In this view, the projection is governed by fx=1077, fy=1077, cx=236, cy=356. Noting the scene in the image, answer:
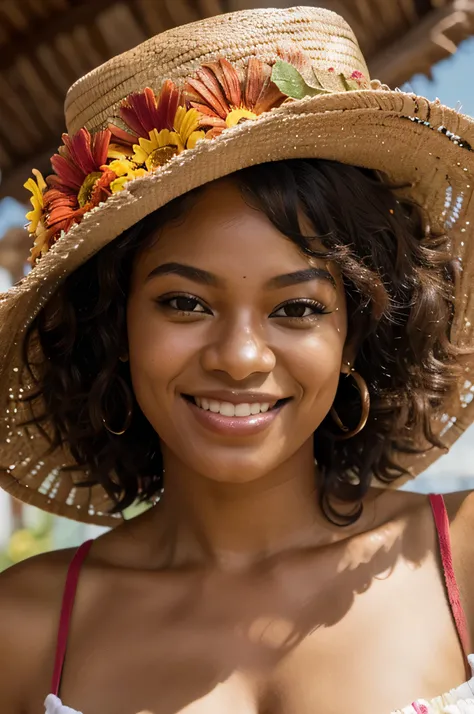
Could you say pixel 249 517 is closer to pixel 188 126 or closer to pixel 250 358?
pixel 250 358

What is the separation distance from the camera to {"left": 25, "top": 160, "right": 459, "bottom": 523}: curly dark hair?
1896mm

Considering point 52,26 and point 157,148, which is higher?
point 52,26

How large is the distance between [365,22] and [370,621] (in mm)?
1528

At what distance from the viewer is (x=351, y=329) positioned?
6.68 ft

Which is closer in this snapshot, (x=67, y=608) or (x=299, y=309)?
(x=299, y=309)

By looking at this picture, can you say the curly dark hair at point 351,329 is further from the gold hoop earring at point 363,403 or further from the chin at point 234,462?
the chin at point 234,462

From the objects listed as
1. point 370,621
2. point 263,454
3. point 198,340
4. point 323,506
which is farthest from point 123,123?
point 370,621

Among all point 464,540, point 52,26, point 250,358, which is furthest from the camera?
point 52,26

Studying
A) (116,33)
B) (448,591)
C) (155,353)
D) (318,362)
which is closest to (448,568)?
(448,591)

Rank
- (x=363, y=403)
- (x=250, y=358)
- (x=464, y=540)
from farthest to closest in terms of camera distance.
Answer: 1. (x=363, y=403)
2. (x=464, y=540)
3. (x=250, y=358)

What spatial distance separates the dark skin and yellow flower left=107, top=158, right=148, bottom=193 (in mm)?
114

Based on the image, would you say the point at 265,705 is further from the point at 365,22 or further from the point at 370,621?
the point at 365,22

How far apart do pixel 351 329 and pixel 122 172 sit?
1.74ft

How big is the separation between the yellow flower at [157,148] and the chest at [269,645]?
2.61 feet
